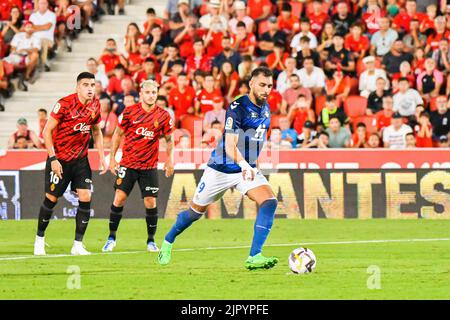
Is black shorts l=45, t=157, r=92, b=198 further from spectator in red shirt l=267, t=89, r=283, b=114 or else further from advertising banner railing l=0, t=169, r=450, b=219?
spectator in red shirt l=267, t=89, r=283, b=114

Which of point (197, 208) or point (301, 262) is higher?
point (197, 208)

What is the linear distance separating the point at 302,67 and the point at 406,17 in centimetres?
275

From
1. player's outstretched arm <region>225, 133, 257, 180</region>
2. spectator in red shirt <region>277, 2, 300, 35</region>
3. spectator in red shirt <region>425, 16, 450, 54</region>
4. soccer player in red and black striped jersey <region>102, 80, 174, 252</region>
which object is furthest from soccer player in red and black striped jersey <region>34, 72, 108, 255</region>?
spectator in red shirt <region>425, 16, 450, 54</region>

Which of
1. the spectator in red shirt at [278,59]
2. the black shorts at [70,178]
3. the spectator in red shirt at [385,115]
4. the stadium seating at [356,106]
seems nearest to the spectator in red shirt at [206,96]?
the spectator in red shirt at [278,59]

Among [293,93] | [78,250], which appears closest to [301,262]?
[78,250]

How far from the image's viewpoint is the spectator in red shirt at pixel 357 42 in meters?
25.7

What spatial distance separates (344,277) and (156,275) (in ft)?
6.94

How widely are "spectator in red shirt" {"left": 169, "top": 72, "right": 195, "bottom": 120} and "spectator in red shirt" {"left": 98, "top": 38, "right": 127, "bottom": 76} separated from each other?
2.30m

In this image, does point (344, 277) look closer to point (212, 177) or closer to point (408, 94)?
point (212, 177)

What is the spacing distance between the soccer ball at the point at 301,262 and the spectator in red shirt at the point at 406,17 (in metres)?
13.9

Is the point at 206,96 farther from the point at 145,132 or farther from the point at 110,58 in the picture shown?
the point at 145,132

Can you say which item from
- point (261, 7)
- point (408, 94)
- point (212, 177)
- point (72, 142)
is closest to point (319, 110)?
point (408, 94)

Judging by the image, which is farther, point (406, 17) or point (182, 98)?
point (406, 17)

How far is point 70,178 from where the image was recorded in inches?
625
